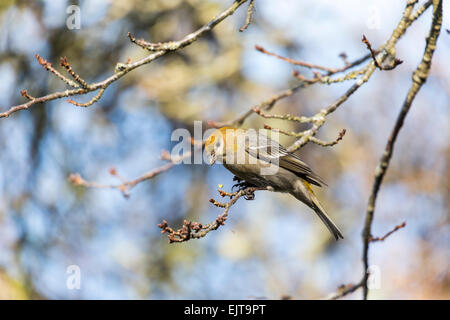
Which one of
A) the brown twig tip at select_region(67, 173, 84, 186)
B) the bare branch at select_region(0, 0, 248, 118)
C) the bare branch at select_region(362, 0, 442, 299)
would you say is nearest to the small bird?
the bare branch at select_region(362, 0, 442, 299)

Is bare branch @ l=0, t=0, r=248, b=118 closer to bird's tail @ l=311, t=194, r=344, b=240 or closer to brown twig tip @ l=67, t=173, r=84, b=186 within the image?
brown twig tip @ l=67, t=173, r=84, b=186

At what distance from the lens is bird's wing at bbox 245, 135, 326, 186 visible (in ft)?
17.3

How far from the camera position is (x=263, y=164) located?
17.5 ft

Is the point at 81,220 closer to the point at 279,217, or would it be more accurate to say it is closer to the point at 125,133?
the point at 125,133

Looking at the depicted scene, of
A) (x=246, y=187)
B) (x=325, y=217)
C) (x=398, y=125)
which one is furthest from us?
(x=325, y=217)

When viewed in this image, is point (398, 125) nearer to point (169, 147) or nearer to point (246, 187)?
point (246, 187)

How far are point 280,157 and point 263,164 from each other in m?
0.20

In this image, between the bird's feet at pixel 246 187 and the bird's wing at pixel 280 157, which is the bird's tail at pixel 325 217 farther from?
the bird's feet at pixel 246 187

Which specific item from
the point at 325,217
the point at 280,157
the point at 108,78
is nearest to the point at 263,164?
the point at 280,157

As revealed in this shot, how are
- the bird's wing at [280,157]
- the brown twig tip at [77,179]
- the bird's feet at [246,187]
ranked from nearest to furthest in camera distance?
1. the bird's feet at [246,187]
2. the bird's wing at [280,157]
3. the brown twig tip at [77,179]

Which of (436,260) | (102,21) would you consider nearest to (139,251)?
(102,21)

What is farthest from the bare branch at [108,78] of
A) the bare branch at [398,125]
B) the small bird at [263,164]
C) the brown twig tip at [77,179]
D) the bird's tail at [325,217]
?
the bird's tail at [325,217]

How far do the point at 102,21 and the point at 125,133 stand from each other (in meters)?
2.34

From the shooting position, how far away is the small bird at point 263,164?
5.13 metres
